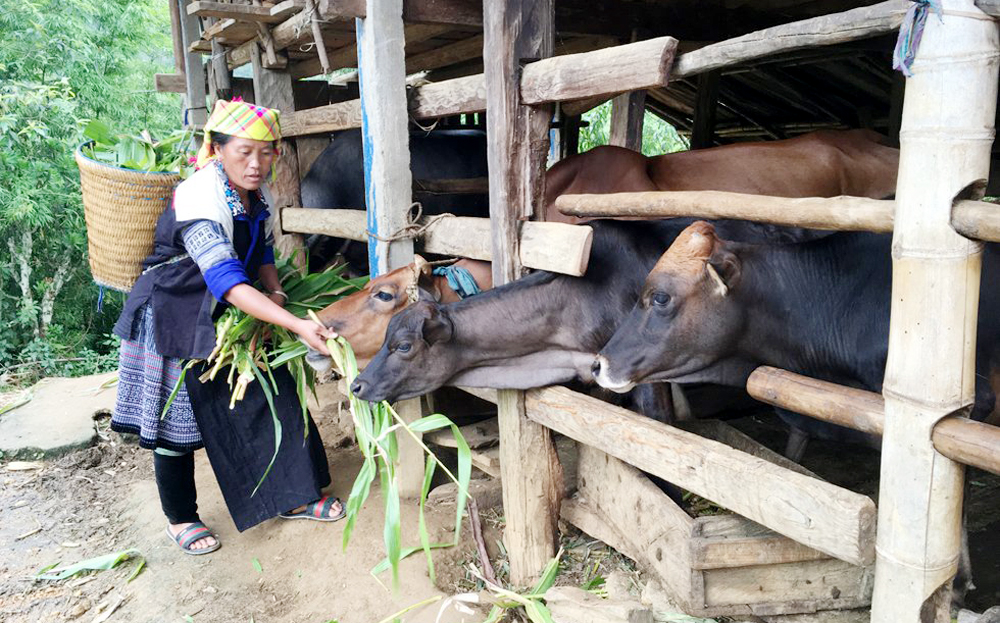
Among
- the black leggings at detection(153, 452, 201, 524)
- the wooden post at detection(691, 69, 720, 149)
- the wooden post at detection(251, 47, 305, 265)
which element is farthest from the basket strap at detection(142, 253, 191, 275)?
the wooden post at detection(691, 69, 720, 149)

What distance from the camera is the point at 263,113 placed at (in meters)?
3.56

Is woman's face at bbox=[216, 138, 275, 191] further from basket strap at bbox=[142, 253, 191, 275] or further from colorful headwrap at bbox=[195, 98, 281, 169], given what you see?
basket strap at bbox=[142, 253, 191, 275]

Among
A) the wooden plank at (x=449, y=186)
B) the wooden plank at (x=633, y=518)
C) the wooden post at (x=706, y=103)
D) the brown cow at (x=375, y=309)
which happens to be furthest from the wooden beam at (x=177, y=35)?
the wooden plank at (x=633, y=518)

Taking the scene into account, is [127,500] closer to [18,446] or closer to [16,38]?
[18,446]

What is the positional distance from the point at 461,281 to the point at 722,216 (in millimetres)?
1584

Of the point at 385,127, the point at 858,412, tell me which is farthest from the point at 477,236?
the point at 858,412

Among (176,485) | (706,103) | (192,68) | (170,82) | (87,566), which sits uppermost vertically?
(192,68)

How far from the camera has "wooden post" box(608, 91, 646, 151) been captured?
5.51 m

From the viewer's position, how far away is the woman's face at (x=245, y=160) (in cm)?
356

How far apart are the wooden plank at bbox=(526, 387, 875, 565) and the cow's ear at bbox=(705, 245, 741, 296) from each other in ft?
1.82

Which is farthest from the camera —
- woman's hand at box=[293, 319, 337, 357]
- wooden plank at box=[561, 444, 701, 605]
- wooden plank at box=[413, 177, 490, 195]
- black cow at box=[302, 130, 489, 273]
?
black cow at box=[302, 130, 489, 273]

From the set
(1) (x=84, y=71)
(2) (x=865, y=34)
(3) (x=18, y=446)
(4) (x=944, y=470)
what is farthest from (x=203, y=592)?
(1) (x=84, y=71)

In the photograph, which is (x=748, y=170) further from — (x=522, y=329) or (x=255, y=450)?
(x=255, y=450)

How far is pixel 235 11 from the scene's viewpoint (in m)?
4.44
